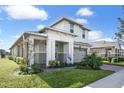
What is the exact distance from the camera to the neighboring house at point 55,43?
43.5 ft

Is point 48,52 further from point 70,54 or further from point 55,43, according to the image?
point 70,54

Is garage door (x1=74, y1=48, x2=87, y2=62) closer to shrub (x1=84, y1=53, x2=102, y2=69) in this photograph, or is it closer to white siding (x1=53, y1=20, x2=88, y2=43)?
white siding (x1=53, y1=20, x2=88, y2=43)

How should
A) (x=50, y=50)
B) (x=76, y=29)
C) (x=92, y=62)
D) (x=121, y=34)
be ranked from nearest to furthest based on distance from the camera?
(x=92, y=62) < (x=50, y=50) < (x=121, y=34) < (x=76, y=29)

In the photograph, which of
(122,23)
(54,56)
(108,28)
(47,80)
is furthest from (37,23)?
(122,23)

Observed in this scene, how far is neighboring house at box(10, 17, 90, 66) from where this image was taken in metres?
13.3

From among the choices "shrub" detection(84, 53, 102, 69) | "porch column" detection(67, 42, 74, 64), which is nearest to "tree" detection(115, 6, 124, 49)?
"shrub" detection(84, 53, 102, 69)

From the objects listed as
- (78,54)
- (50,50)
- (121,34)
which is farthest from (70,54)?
(121,34)

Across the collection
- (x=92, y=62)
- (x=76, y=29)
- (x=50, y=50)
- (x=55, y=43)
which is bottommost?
(x=92, y=62)

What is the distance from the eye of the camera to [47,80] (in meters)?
8.38

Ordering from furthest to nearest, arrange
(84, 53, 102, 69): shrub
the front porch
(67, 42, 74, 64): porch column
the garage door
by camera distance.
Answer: the garage door
(67, 42, 74, 64): porch column
the front porch
(84, 53, 102, 69): shrub

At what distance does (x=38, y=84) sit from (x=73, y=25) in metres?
11.5

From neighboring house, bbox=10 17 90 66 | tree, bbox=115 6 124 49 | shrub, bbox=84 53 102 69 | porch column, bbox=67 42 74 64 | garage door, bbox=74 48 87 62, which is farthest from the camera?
garage door, bbox=74 48 87 62

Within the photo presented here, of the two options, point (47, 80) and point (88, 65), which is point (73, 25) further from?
point (47, 80)

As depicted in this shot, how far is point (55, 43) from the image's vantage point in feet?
50.0
